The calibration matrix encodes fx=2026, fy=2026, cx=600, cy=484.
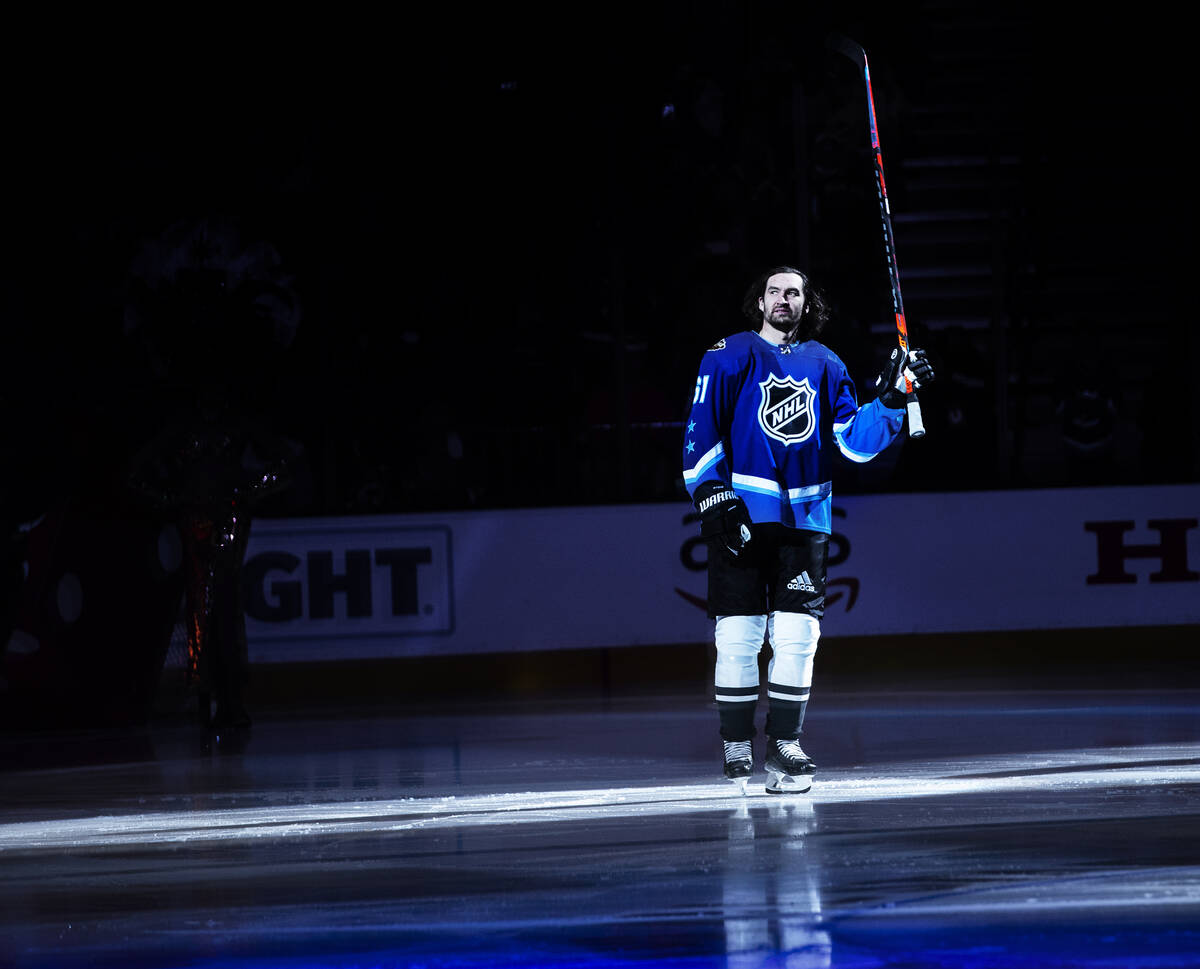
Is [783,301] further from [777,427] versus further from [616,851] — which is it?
[616,851]

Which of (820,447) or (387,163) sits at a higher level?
(387,163)

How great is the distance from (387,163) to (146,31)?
196cm

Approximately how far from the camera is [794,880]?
4766 millimetres

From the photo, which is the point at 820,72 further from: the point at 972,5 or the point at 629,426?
the point at 972,5

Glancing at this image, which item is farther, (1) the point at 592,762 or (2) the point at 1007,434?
(2) the point at 1007,434

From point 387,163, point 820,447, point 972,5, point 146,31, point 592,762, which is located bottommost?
point 592,762

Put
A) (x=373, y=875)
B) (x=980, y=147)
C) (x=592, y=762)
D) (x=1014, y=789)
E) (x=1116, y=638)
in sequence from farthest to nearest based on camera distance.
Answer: (x=980, y=147)
(x=1116, y=638)
(x=592, y=762)
(x=1014, y=789)
(x=373, y=875)

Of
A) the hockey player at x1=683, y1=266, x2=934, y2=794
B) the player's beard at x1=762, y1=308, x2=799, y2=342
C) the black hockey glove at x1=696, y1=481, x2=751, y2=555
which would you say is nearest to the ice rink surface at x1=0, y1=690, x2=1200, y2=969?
the hockey player at x1=683, y1=266, x2=934, y2=794

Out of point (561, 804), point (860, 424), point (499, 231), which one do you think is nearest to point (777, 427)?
point (860, 424)

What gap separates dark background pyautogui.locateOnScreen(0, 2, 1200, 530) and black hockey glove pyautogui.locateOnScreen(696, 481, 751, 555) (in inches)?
248

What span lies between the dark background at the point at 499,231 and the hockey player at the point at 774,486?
6.19m

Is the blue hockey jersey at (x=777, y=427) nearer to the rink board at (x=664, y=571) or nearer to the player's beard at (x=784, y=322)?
the player's beard at (x=784, y=322)

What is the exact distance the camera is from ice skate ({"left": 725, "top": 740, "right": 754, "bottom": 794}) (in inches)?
267

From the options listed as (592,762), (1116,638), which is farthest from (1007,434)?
(592,762)
